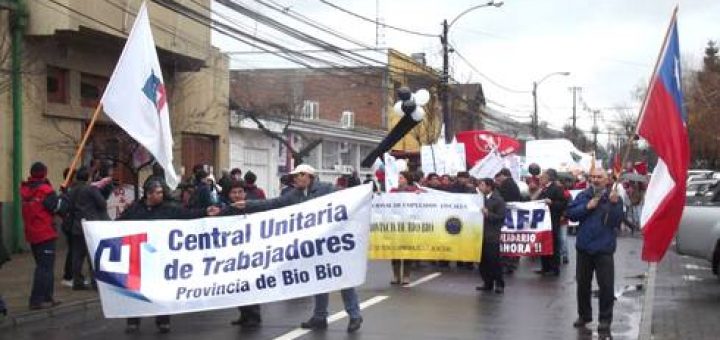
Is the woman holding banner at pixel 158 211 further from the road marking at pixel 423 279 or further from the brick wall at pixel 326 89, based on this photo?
the brick wall at pixel 326 89

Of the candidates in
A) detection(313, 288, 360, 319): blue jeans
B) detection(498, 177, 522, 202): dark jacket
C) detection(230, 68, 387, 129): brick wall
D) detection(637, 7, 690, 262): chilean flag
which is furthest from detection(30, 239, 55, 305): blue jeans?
detection(230, 68, 387, 129): brick wall

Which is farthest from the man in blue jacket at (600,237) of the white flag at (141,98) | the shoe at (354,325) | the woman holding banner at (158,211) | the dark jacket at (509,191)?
the dark jacket at (509,191)

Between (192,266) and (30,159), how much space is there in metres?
10.1

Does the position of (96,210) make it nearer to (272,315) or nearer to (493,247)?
(272,315)

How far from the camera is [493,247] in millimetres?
13477

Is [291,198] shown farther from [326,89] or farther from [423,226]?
[326,89]

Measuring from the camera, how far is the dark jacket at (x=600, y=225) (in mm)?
9703

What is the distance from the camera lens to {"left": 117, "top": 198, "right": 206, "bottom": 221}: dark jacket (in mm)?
9867

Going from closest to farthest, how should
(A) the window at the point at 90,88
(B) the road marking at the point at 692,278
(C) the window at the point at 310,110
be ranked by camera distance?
(B) the road marking at the point at 692,278 → (A) the window at the point at 90,88 → (C) the window at the point at 310,110

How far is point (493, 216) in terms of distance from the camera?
45.3 ft

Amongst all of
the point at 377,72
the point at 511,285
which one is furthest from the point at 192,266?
the point at 377,72

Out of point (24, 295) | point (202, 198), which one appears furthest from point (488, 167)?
point (24, 295)

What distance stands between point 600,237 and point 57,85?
13057mm

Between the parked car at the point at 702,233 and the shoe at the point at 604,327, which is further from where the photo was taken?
the parked car at the point at 702,233
